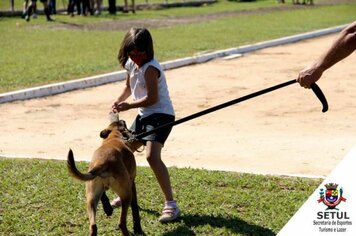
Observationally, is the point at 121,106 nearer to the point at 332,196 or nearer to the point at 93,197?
the point at 93,197

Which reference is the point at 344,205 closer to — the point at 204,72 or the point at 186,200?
the point at 186,200

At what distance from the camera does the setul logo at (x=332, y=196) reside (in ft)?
14.9

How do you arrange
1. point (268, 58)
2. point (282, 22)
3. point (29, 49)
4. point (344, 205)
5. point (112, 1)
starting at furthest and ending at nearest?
point (112, 1) → point (282, 22) → point (29, 49) → point (268, 58) → point (344, 205)

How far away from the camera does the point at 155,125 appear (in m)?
6.16

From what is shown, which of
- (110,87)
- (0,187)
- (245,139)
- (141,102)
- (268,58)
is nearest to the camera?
(141,102)

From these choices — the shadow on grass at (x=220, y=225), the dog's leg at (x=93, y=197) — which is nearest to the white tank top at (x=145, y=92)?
the shadow on grass at (x=220, y=225)

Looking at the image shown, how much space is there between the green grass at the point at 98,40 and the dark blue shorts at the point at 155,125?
676 cm

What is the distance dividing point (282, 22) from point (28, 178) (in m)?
21.5

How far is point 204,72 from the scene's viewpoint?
49.6 feet

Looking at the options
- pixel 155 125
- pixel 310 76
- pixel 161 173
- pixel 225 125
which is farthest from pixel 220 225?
pixel 225 125

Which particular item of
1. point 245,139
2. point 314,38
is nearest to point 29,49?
point 314,38

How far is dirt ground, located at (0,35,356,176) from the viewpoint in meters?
8.12

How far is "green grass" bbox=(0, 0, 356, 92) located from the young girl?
6768mm

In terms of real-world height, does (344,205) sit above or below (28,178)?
above
